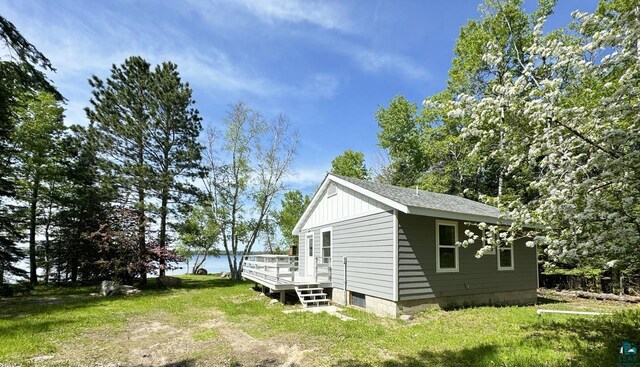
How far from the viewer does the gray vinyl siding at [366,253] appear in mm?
9320

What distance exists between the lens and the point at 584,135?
435 centimetres

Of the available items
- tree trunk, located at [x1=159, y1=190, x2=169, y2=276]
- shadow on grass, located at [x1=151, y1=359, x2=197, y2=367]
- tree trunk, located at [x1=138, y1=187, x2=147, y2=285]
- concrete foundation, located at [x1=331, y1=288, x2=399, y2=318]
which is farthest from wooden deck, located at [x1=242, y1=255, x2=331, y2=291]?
tree trunk, located at [x1=159, y1=190, x2=169, y2=276]

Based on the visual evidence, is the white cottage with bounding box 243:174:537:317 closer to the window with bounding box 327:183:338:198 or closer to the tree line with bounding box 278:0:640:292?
the window with bounding box 327:183:338:198

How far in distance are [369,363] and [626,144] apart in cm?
452

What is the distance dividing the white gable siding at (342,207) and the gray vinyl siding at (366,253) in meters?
0.19

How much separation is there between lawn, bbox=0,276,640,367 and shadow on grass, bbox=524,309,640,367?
0.05 ft

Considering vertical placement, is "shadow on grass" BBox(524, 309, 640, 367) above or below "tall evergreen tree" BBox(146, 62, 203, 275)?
below

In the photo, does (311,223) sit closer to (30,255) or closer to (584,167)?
(584,167)

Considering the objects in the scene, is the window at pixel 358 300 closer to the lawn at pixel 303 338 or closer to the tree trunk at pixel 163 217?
the lawn at pixel 303 338

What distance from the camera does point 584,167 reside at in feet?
13.8

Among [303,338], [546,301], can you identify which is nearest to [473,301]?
[546,301]

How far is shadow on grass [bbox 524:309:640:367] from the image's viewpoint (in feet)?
15.7

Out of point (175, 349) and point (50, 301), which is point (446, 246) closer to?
point (175, 349)

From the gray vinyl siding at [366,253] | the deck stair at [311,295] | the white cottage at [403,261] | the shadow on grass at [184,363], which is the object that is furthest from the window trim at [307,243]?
the shadow on grass at [184,363]
